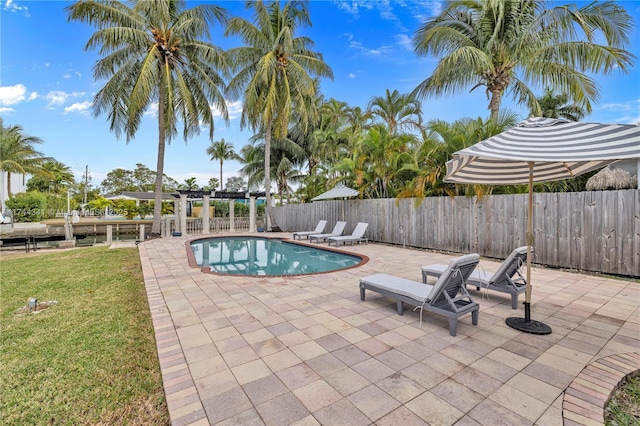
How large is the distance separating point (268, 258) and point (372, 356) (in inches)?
308

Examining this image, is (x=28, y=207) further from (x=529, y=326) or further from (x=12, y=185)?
(x=529, y=326)

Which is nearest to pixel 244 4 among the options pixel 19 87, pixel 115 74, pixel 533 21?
pixel 115 74

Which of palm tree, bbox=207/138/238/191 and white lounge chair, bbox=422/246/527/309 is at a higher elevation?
palm tree, bbox=207/138/238/191

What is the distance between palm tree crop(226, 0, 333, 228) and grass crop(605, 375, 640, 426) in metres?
15.4

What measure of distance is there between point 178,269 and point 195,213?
99.2 ft

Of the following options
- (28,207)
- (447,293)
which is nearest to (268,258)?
(447,293)

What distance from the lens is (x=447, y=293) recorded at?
11.9ft

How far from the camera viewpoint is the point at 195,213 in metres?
35.1

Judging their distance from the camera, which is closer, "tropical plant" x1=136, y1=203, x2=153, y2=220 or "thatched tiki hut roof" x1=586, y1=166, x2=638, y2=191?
"thatched tiki hut roof" x1=586, y1=166, x2=638, y2=191

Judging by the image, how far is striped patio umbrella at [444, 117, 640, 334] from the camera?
2.64m

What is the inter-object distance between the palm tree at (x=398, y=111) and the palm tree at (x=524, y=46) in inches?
210

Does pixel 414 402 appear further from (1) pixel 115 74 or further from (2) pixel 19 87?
A: (2) pixel 19 87

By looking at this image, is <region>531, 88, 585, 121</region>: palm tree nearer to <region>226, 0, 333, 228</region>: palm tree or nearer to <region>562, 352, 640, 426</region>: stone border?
<region>226, 0, 333, 228</region>: palm tree

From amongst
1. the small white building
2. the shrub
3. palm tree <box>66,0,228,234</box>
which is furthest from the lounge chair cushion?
the shrub
